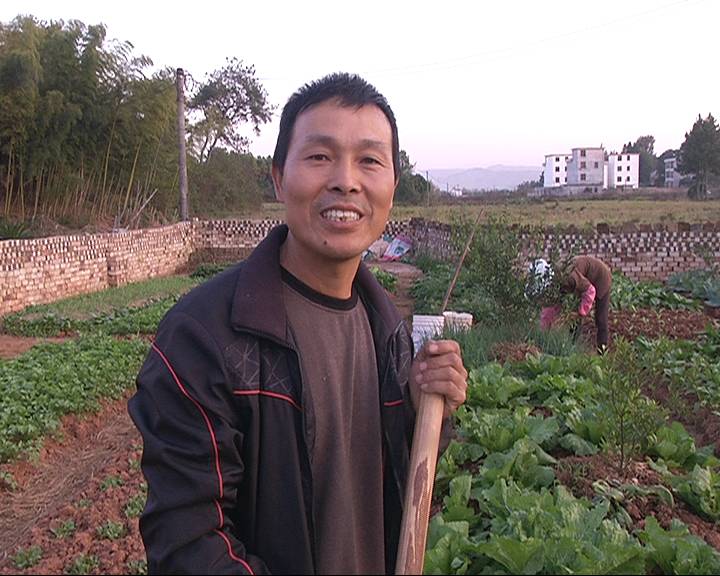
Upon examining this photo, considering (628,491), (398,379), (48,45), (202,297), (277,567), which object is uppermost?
(48,45)

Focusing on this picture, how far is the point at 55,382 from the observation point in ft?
25.2

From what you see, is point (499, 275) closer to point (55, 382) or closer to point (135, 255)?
point (55, 382)

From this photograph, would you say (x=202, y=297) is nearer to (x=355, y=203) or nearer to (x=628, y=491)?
(x=355, y=203)

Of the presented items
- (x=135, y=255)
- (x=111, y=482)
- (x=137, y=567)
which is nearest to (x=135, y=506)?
(x=111, y=482)

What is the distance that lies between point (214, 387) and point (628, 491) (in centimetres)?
309

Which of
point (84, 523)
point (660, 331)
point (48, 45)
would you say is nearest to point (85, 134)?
point (48, 45)

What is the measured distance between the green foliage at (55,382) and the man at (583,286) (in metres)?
4.70

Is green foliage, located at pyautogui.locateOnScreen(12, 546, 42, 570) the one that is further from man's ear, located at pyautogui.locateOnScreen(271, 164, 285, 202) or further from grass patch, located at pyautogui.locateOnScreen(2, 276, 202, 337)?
grass patch, located at pyautogui.locateOnScreen(2, 276, 202, 337)

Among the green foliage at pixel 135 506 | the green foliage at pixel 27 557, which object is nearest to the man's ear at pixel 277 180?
the green foliage at pixel 27 557

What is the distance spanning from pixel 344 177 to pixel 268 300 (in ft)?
1.09

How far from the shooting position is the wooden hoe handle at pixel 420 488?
4.81ft

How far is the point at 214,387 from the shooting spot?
153cm

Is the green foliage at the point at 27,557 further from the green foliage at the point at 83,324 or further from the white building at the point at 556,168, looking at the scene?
the white building at the point at 556,168

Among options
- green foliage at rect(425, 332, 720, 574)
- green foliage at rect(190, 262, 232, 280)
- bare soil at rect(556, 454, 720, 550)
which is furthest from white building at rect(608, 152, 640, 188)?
bare soil at rect(556, 454, 720, 550)
